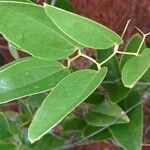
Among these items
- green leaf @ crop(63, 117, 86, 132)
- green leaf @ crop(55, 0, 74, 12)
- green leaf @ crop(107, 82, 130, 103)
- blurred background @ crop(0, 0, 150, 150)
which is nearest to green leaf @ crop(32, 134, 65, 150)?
green leaf @ crop(63, 117, 86, 132)

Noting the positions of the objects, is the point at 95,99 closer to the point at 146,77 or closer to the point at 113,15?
the point at 146,77

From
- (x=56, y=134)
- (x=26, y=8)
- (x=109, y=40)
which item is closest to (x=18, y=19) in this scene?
(x=26, y=8)

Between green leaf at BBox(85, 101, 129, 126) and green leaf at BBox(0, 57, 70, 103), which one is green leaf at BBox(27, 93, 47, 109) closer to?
green leaf at BBox(85, 101, 129, 126)

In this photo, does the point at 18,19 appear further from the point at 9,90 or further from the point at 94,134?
the point at 94,134

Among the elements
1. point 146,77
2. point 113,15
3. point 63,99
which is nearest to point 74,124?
point 146,77

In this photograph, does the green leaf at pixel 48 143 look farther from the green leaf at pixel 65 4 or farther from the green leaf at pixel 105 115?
the green leaf at pixel 65 4
